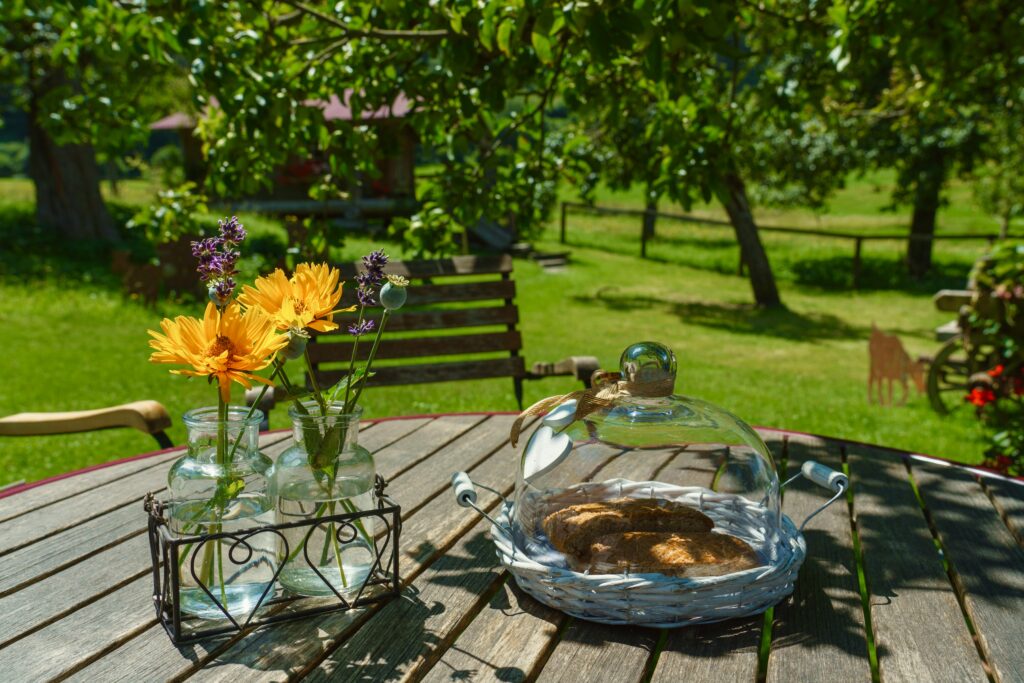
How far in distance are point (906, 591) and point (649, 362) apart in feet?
2.10

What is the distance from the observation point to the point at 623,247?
774 inches

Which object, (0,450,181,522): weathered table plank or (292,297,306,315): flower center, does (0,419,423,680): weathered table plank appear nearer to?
(0,450,181,522): weathered table plank

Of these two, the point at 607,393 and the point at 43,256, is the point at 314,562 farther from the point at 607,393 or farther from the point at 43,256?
the point at 43,256

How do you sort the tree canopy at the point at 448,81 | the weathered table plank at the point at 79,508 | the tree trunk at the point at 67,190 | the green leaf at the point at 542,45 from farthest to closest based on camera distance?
the tree trunk at the point at 67,190, the tree canopy at the point at 448,81, the green leaf at the point at 542,45, the weathered table plank at the point at 79,508

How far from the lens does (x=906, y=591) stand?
1746 mm

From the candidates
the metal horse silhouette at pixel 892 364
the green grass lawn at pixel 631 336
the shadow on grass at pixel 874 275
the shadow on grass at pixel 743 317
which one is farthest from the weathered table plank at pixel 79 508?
the shadow on grass at pixel 874 275

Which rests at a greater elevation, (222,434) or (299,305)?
(299,305)

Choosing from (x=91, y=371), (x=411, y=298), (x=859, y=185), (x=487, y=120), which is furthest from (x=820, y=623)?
(x=859, y=185)

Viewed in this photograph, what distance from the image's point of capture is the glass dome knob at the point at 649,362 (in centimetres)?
165

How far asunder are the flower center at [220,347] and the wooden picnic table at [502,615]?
484mm

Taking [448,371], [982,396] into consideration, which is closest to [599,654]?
[448,371]

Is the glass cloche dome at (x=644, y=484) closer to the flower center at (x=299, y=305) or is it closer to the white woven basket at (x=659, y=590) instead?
the white woven basket at (x=659, y=590)

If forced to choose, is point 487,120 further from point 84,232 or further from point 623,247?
point 623,247

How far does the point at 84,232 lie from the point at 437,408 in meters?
10.7
